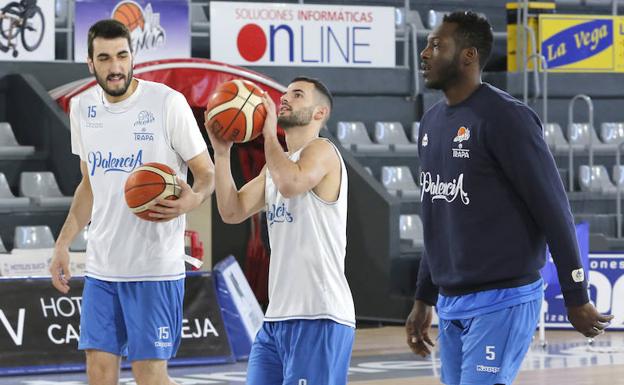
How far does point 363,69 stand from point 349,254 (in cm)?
261

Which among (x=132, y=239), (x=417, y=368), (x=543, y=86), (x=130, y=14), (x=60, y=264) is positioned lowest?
(x=417, y=368)

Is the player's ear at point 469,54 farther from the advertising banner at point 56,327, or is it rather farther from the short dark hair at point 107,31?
the advertising banner at point 56,327

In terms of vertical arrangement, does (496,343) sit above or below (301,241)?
below

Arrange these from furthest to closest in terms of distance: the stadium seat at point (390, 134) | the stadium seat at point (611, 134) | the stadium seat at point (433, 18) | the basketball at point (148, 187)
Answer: the stadium seat at point (433, 18), the stadium seat at point (611, 134), the stadium seat at point (390, 134), the basketball at point (148, 187)

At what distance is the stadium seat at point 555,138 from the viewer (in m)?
15.6

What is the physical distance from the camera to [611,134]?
16.3 metres

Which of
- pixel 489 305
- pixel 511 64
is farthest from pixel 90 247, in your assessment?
pixel 511 64

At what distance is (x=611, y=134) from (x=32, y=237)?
7.43 meters

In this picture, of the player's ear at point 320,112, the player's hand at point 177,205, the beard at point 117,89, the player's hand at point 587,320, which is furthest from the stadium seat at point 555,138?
the player's hand at point 587,320

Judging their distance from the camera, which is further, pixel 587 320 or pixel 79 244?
pixel 79 244

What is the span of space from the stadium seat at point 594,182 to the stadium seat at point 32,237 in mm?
6262

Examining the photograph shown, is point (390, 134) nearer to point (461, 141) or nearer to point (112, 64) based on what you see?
point (112, 64)

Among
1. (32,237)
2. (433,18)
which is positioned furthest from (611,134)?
(32,237)

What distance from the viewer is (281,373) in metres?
4.94
